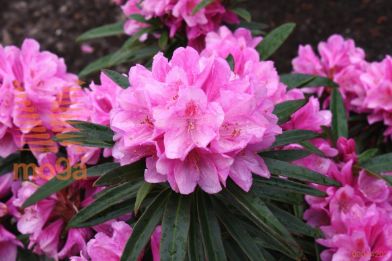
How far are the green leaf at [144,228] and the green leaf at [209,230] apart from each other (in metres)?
0.08

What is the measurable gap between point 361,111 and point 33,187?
118cm

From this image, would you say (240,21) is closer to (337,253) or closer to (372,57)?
(337,253)

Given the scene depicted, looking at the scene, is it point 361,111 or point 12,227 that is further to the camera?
point 361,111

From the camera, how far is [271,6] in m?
3.81

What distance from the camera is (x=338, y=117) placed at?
1850 mm

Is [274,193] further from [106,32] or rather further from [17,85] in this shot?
[106,32]

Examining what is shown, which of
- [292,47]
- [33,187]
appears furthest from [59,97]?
[292,47]

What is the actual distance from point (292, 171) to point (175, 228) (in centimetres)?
29

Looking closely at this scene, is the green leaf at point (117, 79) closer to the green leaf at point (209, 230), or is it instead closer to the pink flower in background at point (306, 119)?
the green leaf at point (209, 230)

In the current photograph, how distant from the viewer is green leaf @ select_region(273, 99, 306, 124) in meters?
1.38

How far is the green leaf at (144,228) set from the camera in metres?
1.16

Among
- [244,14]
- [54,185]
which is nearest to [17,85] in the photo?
[54,185]

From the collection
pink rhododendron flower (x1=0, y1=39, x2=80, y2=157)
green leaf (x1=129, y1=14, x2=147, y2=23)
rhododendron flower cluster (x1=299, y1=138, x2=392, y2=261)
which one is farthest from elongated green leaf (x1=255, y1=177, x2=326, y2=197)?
green leaf (x1=129, y1=14, x2=147, y2=23)

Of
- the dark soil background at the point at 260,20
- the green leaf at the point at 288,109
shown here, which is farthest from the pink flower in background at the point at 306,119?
the dark soil background at the point at 260,20
